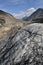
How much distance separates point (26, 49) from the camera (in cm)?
866

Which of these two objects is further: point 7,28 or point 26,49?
point 7,28

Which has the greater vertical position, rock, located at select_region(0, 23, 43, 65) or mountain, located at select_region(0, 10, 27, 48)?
rock, located at select_region(0, 23, 43, 65)

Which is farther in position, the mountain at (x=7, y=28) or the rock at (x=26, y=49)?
the mountain at (x=7, y=28)

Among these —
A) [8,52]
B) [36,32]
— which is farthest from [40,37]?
[8,52]

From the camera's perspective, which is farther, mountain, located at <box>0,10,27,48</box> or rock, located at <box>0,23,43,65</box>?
mountain, located at <box>0,10,27,48</box>

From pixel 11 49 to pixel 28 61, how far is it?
1412 mm

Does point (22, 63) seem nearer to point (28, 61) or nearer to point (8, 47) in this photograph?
point (28, 61)

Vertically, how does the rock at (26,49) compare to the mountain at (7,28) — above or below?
above

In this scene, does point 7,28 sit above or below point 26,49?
below

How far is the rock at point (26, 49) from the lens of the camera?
825 cm

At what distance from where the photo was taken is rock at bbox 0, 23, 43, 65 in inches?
325

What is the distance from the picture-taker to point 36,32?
30.3 ft

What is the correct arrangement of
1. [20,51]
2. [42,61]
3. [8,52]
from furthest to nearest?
[8,52]
[20,51]
[42,61]

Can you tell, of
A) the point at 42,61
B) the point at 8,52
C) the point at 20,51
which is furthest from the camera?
the point at 8,52
